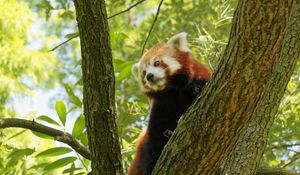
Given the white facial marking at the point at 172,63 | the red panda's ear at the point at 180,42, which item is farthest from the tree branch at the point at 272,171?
the red panda's ear at the point at 180,42

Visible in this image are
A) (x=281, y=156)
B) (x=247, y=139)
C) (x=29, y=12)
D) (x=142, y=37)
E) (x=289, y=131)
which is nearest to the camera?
(x=247, y=139)

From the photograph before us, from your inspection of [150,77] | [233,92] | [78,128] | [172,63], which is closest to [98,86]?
[233,92]

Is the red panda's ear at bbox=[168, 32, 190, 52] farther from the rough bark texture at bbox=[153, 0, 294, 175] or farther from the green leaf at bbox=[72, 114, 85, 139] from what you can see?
the rough bark texture at bbox=[153, 0, 294, 175]

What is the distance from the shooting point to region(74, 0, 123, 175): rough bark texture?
2.51m

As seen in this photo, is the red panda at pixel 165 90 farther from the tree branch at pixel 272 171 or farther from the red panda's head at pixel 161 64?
the tree branch at pixel 272 171

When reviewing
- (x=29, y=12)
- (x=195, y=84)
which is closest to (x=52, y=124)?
(x=195, y=84)

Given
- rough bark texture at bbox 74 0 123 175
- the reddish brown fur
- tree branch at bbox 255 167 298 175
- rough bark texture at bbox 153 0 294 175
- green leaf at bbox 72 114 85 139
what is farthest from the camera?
the reddish brown fur

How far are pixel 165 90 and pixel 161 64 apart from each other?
19 centimetres

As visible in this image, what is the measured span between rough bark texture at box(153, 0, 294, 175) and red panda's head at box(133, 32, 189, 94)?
1.11 metres

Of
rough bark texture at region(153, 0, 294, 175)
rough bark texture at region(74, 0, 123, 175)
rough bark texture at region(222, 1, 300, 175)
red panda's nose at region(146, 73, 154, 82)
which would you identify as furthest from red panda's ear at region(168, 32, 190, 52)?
rough bark texture at region(153, 0, 294, 175)

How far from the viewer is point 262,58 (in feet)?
7.01

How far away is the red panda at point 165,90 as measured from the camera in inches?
134

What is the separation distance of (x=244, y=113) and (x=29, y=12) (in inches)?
258

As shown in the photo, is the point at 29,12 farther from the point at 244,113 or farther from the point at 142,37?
the point at 244,113
